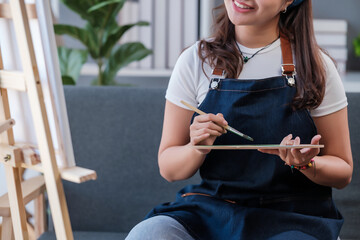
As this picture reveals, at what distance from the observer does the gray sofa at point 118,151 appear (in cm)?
179

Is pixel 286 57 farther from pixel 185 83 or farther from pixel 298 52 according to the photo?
pixel 185 83

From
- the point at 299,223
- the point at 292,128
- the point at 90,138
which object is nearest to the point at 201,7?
the point at 90,138

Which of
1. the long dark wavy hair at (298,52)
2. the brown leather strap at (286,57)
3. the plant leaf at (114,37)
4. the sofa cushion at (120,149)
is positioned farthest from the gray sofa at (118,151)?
the plant leaf at (114,37)

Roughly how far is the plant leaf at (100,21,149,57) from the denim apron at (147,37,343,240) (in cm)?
122

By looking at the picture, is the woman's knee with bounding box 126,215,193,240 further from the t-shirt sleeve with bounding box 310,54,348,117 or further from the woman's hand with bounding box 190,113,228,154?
the t-shirt sleeve with bounding box 310,54,348,117

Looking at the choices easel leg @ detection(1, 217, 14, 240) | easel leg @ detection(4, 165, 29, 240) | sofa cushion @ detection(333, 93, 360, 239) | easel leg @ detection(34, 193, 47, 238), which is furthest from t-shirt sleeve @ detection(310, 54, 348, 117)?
easel leg @ detection(34, 193, 47, 238)

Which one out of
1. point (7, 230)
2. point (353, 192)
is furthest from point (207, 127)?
point (353, 192)

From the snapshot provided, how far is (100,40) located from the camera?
2498 millimetres

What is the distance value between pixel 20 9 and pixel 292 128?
0.70 meters

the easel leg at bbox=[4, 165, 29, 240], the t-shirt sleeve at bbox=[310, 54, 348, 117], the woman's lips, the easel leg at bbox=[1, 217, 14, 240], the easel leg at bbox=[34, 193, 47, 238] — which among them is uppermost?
the woman's lips

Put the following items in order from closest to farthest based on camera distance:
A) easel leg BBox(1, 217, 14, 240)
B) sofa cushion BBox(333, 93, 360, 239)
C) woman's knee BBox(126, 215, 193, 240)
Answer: woman's knee BBox(126, 215, 193, 240)
easel leg BBox(1, 217, 14, 240)
sofa cushion BBox(333, 93, 360, 239)

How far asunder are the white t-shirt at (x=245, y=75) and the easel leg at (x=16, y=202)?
17.5 inches

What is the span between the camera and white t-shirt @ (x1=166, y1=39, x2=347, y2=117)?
131 centimetres

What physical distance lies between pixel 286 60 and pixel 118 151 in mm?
751
